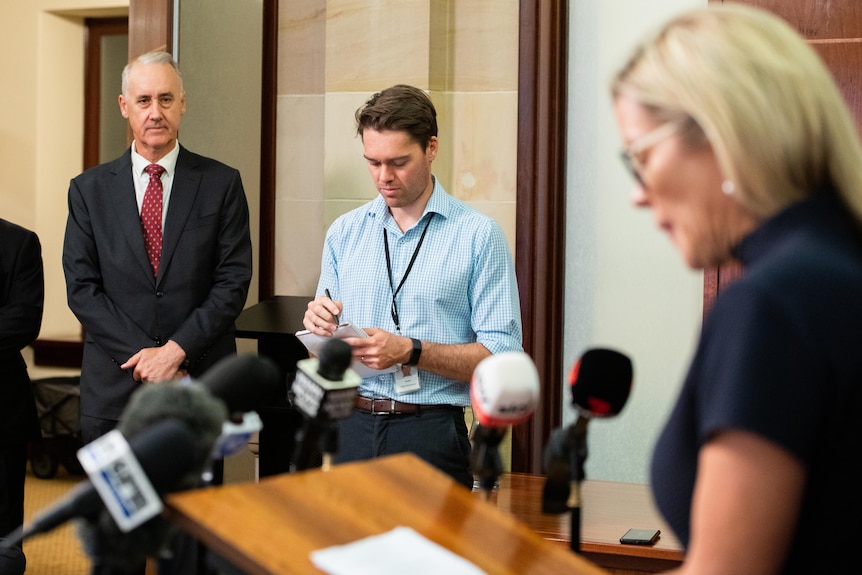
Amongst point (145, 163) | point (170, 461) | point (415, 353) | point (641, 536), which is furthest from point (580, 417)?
point (145, 163)

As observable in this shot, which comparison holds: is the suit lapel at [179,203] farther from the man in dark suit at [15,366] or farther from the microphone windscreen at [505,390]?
the microphone windscreen at [505,390]

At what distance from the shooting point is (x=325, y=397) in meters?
1.43

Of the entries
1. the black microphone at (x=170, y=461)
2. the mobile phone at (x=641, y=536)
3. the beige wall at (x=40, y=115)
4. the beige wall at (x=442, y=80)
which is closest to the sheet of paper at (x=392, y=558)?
the black microphone at (x=170, y=461)

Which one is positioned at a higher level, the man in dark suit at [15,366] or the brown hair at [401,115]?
the brown hair at [401,115]

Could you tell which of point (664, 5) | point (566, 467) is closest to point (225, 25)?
point (664, 5)

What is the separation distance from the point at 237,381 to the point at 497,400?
0.34 metres

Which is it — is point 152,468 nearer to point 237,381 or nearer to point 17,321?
point 237,381

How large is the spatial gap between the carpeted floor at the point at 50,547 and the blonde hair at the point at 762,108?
321 centimetres

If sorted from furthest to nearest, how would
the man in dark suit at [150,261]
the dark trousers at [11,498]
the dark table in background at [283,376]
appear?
the dark table in background at [283,376], the dark trousers at [11,498], the man in dark suit at [150,261]

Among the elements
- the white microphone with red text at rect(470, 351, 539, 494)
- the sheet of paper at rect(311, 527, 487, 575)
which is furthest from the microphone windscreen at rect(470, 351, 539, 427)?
the sheet of paper at rect(311, 527, 487, 575)

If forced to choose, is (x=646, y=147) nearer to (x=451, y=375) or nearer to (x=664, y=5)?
(x=451, y=375)

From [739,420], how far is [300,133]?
12.2ft

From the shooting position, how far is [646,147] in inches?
46.4

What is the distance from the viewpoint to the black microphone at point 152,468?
1051 mm
